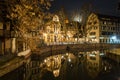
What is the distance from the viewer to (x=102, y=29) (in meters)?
98.8

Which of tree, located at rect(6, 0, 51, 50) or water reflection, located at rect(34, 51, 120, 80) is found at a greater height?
tree, located at rect(6, 0, 51, 50)

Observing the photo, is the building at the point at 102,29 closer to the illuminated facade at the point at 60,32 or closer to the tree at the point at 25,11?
the illuminated facade at the point at 60,32

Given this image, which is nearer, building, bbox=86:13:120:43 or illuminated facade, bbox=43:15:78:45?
illuminated facade, bbox=43:15:78:45

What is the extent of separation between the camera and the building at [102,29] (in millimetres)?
97000

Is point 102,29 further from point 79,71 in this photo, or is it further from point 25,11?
point 25,11

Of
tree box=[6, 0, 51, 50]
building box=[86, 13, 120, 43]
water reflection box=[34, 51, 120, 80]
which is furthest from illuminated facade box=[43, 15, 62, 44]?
tree box=[6, 0, 51, 50]

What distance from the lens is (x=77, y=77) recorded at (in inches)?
1015

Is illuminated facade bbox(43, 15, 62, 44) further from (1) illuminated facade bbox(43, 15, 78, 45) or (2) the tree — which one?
(2) the tree

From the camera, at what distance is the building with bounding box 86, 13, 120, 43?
97000 millimetres

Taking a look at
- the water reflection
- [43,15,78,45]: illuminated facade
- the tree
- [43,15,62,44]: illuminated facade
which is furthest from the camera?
[43,15,62,44]: illuminated facade

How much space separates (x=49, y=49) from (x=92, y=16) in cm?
4601

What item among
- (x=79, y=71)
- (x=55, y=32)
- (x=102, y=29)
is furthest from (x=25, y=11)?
(x=102, y=29)

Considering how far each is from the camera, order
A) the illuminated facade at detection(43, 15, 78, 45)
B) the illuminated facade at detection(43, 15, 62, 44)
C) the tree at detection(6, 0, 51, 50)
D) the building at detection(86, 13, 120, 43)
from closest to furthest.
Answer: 1. the tree at detection(6, 0, 51, 50)
2. the illuminated facade at detection(43, 15, 78, 45)
3. the illuminated facade at detection(43, 15, 62, 44)
4. the building at detection(86, 13, 120, 43)

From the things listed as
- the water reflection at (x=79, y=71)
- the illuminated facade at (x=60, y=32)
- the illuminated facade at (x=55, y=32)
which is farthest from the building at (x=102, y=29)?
the water reflection at (x=79, y=71)
